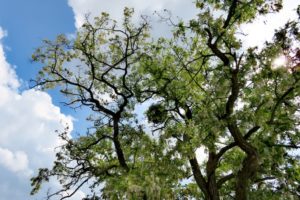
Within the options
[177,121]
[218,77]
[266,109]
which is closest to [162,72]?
[177,121]

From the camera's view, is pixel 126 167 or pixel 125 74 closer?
pixel 126 167

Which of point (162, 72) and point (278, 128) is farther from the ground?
point (162, 72)

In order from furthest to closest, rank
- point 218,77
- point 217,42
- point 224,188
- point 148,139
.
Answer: point 224,188
point 148,139
point 218,77
point 217,42

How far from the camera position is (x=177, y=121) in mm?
19000

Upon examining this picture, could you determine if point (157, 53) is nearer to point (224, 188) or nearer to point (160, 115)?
point (160, 115)

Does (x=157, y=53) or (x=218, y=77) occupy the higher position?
(x=157, y=53)

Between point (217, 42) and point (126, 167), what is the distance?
636cm

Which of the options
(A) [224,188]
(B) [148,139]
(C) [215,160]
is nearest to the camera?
(C) [215,160]

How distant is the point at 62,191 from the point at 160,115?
5.43 m

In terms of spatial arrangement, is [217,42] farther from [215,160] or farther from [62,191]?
[62,191]

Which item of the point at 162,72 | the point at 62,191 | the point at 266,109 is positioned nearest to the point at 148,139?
the point at 162,72

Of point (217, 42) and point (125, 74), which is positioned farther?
point (125, 74)

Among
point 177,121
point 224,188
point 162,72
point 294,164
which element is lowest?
point 294,164

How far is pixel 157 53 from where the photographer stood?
19219 mm
